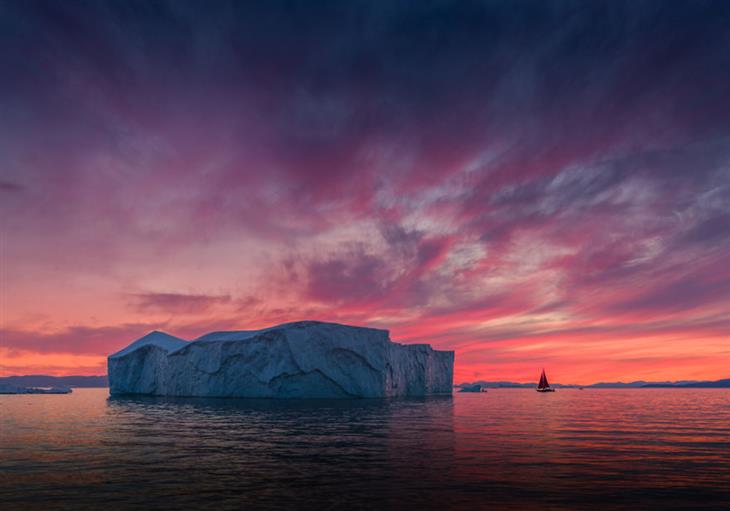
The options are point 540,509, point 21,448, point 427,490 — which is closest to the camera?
point 540,509

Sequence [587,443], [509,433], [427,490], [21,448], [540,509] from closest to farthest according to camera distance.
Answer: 1. [540,509]
2. [427,490]
3. [21,448]
4. [587,443]
5. [509,433]

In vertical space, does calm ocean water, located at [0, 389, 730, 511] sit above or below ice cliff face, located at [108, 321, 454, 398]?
below

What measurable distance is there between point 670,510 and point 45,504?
10801 millimetres

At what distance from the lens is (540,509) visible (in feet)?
28.1

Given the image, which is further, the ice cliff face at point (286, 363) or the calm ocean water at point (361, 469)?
the ice cliff face at point (286, 363)

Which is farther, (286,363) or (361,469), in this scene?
(286,363)

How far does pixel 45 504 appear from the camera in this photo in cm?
897

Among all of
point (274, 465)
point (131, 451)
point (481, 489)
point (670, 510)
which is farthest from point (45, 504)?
point (670, 510)

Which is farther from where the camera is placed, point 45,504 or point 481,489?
point 481,489

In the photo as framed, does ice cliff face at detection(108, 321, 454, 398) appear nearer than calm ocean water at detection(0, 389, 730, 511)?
No

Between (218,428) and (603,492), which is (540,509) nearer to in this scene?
(603,492)

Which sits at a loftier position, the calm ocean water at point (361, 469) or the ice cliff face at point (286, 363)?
the ice cliff face at point (286, 363)

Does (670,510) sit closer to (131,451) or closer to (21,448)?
(131,451)

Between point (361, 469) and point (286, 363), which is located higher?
point (286, 363)
